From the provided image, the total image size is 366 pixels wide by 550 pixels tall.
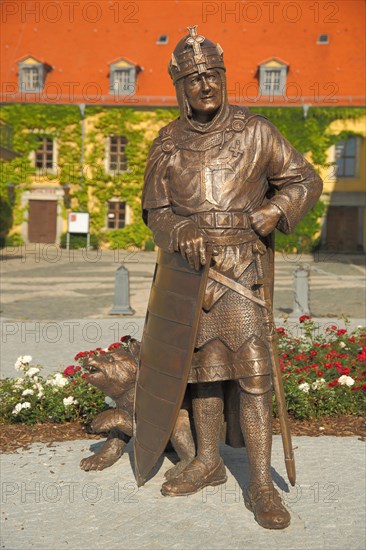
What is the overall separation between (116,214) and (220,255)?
26425 mm

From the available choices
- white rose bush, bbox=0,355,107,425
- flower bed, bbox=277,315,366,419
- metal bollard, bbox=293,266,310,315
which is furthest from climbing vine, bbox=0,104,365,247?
white rose bush, bbox=0,355,107,425

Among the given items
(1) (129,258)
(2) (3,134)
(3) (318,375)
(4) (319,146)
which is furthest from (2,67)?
(3) (318,375)

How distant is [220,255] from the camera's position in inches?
143

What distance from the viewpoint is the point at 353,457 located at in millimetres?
4539

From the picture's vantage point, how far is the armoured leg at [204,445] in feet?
12.8

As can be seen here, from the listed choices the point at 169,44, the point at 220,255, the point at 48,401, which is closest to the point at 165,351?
the point at 220,255

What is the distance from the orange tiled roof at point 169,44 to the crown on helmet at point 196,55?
83.4 feet

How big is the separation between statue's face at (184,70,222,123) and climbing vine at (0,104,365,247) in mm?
25079

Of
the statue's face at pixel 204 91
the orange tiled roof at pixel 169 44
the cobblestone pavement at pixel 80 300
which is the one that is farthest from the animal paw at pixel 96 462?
the orange tiled roof at pixel 169 44

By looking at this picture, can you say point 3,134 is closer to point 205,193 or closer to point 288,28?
point 288,28

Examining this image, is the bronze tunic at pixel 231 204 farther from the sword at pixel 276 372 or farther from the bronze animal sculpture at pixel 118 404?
the bronze animal sculpture at pixel 118 404

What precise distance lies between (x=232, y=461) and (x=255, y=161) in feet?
6.45

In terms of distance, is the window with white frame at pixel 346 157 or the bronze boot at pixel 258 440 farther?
A: the window with white frame at pixel 346 157

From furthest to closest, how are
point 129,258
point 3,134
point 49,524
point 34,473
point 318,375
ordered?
point 3,134
point 129,258
point 318,375
point 34,473
point 49,524
